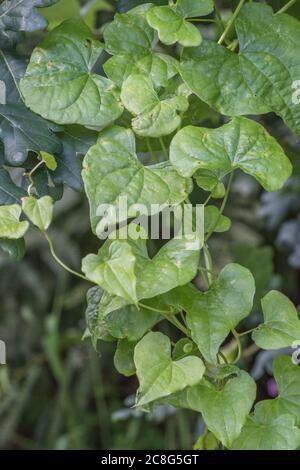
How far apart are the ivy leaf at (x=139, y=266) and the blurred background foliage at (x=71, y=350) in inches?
47.2

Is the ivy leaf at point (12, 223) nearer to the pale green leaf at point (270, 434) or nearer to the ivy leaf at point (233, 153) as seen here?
the ivy leaf at point (233, 153)

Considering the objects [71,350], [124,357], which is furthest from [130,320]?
[71,350]

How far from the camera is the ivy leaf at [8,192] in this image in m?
0.76

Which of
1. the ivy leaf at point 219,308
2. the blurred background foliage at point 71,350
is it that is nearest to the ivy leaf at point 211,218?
the ivy leaf at point 219,308

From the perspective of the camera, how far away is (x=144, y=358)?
725 mm

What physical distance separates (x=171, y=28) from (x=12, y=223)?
9.8 inches

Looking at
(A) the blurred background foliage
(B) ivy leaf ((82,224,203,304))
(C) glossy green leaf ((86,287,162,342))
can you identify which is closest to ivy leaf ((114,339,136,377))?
(C) glossy green leaf ((86,287,162,342))

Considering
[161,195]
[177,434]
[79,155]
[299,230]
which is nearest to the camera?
[161,195]

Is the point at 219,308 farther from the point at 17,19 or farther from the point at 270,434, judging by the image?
the point at 17,19

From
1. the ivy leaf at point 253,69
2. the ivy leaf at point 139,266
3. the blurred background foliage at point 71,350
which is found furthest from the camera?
the blurred background foliage at point 71,350

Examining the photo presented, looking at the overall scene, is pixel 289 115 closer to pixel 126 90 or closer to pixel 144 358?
pixel 126 90

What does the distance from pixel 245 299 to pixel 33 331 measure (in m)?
1.59

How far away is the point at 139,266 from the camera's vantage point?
0.69 m

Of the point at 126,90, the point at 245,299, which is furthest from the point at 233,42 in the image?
the point at 245,299
